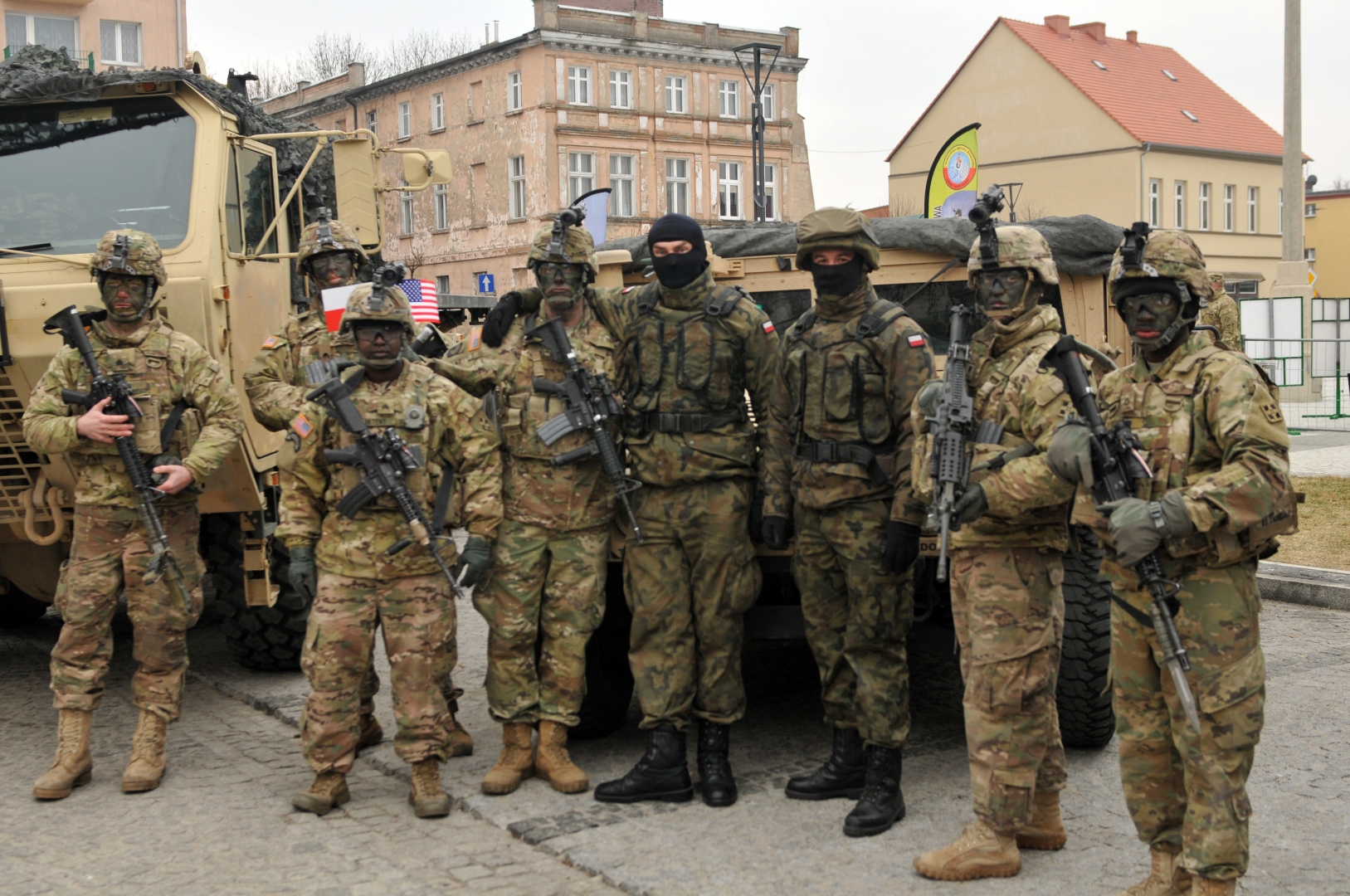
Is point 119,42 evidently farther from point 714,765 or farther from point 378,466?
point 714,765

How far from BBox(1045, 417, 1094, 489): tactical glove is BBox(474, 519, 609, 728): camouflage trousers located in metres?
1.98

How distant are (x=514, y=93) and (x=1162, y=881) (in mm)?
40761

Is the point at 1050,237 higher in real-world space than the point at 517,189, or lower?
lower

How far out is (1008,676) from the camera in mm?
4285

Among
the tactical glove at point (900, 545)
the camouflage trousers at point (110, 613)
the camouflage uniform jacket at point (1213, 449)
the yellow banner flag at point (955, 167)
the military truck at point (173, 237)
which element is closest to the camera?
the camouflage uniform jacket at point (1213, 449)

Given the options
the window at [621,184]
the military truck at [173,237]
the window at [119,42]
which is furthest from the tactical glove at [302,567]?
the window at [621,184]

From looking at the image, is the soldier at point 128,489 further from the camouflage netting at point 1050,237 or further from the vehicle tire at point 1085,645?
the vehicle tire at point 1085,645

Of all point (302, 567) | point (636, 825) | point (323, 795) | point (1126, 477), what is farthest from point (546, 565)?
point (1126, 477)

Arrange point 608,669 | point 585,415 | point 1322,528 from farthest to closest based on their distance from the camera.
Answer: point 1322,528
point 608,669
point 585,415

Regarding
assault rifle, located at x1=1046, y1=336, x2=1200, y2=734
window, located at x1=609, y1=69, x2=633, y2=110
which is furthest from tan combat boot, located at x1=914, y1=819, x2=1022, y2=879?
window, located at x1=609, y1=69, x2=633, y2=110

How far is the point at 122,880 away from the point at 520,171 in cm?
3944

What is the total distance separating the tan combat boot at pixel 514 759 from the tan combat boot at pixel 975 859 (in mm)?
1613

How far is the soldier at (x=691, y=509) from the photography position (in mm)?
5141

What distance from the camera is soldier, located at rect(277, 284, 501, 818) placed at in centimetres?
504
